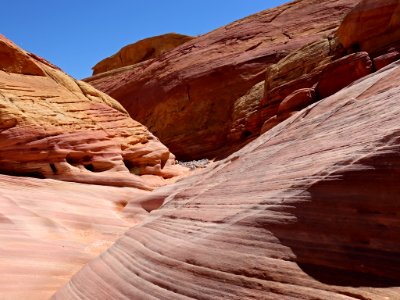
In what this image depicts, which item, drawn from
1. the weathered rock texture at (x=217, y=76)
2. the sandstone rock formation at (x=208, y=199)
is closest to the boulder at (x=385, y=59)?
the sandstone rock formation at (x=208, y=199)

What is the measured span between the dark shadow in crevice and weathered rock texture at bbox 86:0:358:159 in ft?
45.8

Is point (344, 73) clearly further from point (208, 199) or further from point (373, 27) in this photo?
point (208, 199)

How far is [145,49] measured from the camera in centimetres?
4069

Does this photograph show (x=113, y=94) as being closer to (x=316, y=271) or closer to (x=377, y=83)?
(x=377, y=83)

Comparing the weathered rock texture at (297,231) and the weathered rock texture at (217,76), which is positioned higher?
the weathered rock texture at (217,76)

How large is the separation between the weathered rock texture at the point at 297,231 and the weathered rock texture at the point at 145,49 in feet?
120

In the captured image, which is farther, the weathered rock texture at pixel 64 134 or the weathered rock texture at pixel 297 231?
the weathered rock texture at pixel 64 134

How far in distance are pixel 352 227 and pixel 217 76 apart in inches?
756

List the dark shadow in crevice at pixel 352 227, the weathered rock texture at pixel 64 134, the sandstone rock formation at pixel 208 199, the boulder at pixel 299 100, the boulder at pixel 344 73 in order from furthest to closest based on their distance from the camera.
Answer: the boulder at pixel 299 100 → the boulder at pixel 344 73 → the weathered rock texture at pixel 64 134 → the sandstone rock formation at pixel 208 199 → the dark shadow in crevice at pixel 352 227

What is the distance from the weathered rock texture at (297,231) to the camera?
2.44 metres

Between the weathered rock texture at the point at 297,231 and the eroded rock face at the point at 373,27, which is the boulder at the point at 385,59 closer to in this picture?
the eroded rock face at the point at 373,27

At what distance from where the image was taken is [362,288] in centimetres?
226

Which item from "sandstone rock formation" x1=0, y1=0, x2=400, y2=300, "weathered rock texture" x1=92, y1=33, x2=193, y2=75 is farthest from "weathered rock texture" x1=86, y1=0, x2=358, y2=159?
"weathered rock texture" x1=92, y1=33, x2=193, y2=75

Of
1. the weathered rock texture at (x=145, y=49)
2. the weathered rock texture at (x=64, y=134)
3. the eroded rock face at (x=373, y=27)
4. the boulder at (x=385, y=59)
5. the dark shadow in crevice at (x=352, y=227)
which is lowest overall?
the dark shadow in crevice at (x=352, y=227)
